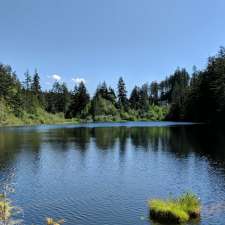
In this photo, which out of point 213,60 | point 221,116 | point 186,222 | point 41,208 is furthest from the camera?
point 213,60

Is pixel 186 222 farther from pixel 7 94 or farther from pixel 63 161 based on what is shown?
pixel 7 94

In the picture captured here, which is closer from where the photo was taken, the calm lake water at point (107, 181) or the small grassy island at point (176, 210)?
the small grassy island at point (176, 210)

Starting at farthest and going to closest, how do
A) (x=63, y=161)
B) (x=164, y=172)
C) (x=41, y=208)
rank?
1. (x=63, y=161)
2. (x=164, y=172)
3. (x=41, y=208)

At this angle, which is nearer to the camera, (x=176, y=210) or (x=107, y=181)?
(x=176, y=210)

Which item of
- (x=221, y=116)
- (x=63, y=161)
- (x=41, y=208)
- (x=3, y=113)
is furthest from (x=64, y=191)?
(x=3, y=113)

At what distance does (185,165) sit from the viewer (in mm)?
49188

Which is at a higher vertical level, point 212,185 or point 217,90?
point 217,90

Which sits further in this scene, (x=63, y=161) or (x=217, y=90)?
(x=217, y=90)

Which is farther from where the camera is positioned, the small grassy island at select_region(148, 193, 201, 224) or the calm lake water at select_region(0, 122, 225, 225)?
the calm lake water at select_region(0, 122, 225, 225)

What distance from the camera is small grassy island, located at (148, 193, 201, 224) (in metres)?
24.6

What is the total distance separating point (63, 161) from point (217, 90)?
114m

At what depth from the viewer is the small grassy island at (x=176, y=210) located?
2462 centimetres

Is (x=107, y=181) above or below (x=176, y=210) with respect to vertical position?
A: below

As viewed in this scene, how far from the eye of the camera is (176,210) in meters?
25.1
